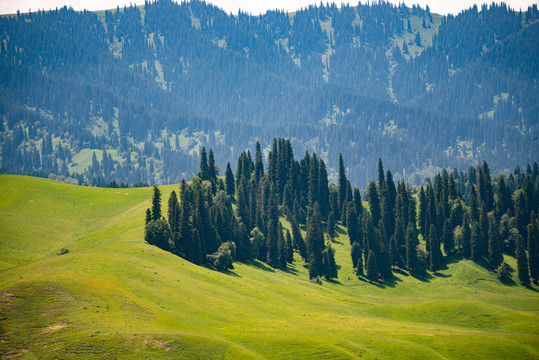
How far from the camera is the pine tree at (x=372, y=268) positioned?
541 feet

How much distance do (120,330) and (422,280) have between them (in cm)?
12339

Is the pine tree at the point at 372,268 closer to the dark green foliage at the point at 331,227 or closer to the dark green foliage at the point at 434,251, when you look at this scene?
the dark green foliage at the point at 434,251

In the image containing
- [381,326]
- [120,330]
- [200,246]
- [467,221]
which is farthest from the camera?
[467,221]

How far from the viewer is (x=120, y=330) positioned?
228 ft

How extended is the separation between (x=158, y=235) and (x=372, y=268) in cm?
6960

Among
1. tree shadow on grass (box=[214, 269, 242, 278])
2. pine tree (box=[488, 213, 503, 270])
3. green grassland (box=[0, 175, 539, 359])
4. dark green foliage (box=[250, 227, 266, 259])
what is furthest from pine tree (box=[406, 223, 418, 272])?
tree shadow on grass (box=[214, 269, 242, 278])

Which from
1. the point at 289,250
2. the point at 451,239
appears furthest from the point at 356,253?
the point at 451,239

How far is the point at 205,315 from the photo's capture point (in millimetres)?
85688

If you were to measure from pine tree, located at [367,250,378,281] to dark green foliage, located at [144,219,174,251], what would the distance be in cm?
6475

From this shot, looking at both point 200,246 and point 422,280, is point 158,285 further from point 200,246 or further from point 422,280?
point 422,280

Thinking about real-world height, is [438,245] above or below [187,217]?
below

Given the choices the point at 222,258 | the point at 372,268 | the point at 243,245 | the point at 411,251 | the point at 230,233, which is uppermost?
the point at 230,233

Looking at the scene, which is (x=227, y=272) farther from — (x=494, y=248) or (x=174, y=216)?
(x=494, y=248)

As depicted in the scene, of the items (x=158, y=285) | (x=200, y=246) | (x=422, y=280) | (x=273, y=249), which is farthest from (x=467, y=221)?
(x=158, y=285)
